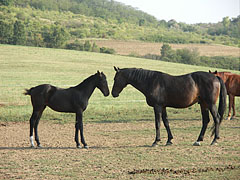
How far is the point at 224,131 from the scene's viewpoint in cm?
1231

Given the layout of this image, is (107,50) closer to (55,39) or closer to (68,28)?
(55,39)

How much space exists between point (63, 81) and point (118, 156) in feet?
67.7

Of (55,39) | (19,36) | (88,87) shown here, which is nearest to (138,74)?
(88,87)

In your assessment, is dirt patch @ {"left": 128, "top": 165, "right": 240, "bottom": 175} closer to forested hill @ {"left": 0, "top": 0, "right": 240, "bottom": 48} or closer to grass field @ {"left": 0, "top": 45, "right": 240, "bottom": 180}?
grass field @ {"left": 0, "top": 45, "right": 240, "bottom": 180}

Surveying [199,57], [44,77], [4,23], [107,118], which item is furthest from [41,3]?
[107,118]

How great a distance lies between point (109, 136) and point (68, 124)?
295 centimetres

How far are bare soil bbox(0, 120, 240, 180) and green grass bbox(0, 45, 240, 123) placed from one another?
3159 mm

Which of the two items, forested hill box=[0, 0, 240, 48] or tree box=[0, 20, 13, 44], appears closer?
tree box=[0, 20, 13, 44]

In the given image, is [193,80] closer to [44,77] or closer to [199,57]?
[44,77]

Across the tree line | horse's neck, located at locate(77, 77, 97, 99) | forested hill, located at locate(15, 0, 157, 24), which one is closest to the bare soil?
horse's neck, located at locate(77, 77, 97, 99)

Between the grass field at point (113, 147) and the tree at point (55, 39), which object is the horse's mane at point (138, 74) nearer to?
the grass field at point (113, 147)

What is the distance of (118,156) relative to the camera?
344 inches

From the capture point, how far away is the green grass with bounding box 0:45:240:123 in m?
16.0

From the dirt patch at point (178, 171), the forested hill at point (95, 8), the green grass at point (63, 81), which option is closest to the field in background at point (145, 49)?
the green grass at point (63, 81)
